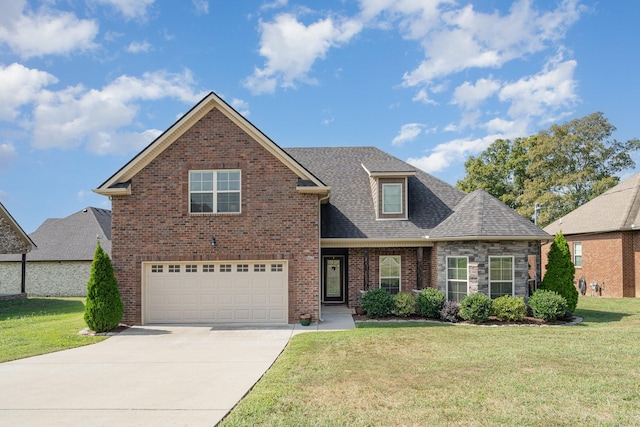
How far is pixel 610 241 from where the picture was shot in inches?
923

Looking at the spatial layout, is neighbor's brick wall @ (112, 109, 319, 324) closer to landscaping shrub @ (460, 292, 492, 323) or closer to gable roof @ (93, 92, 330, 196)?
gable roof @ (93, 92, 330, 196)

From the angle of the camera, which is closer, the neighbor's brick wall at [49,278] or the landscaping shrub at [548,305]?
the landscaping shrub at [548,305]

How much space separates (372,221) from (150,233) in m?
8.55

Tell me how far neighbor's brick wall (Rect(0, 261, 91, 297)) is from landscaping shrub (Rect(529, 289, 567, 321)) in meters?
25.4

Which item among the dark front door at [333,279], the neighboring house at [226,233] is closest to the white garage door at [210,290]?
the neighboring house at [226,233]

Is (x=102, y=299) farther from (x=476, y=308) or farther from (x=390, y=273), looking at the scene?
(x=476, y=308)

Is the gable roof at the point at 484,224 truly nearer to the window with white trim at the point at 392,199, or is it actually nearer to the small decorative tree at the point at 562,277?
the small decorative tree at the point at 562,277

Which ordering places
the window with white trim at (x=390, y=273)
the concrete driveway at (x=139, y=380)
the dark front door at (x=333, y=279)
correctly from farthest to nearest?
the dark front door at (x=333, y=279) → the window with white trim at (x=390, y=273) → the concrete driveway at (x=139, y=380)

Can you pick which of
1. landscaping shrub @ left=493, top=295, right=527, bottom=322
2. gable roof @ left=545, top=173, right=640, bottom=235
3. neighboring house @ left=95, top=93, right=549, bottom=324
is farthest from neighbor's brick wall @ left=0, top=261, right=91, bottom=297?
gable roof @ left=545, top=173, right=640, bottom=235

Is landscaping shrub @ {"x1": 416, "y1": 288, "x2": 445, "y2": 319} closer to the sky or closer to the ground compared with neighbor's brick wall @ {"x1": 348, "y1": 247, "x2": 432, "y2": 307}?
closer to the ground

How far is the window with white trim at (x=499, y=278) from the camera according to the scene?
586 inches

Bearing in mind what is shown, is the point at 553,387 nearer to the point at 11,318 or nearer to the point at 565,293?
the point at 565,293

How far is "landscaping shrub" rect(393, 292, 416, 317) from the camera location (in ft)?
50.1

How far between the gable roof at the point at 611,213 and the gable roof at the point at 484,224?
1085 cm
